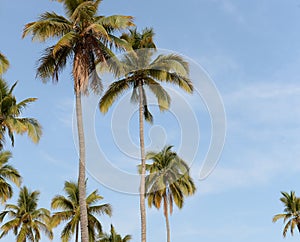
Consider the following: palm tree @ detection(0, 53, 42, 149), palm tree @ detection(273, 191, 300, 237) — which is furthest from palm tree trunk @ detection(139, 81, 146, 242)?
palm tree @ detection(273, 191, 300, 237)

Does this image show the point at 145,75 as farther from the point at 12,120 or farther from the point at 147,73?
the point at 12,120

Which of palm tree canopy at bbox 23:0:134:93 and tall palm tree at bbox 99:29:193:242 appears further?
tall palm tree at bbox 99:29:193:242

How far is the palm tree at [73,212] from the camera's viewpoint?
48625 mm

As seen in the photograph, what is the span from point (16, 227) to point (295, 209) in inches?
1498

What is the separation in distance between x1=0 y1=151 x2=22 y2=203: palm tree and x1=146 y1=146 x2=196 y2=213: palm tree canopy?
Result: 14.7 meters

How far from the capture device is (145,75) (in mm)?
32094

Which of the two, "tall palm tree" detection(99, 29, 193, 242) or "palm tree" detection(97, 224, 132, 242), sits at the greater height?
"tall palm tree" detection(99, 29, 193, 242)

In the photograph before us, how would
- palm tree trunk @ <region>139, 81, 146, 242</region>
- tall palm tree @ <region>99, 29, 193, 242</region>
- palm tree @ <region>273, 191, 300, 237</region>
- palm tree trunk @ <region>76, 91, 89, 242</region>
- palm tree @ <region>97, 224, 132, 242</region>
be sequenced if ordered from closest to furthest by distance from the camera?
palm tree trunk @ <region>76, 91, 89, 242</region>, palm tree trunk @ <region>139, 81, 146, 242</region>, tall palm tree @ <region>99, 29, 193, 242</region>, palm tree @ <region>97, 224, 132, 242</region>, palm tree @ <region>273, 191, 300, 237</region>

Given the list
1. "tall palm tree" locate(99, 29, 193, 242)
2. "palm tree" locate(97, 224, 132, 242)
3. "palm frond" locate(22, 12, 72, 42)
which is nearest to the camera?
"palm frond" locate(22, 12, 72, 42)

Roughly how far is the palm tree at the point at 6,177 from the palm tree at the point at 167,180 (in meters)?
14.7

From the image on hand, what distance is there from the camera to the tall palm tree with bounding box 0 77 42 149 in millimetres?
29312

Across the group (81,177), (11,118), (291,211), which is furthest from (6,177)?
(291,211)

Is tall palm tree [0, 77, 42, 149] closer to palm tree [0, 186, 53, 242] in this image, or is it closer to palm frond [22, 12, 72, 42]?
palm frond [22, 12, 72, 42]

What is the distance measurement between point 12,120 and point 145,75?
899 cm
